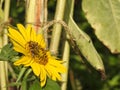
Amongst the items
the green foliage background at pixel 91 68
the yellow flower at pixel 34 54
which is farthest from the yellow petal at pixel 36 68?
the green foliage background at pixel 91 68

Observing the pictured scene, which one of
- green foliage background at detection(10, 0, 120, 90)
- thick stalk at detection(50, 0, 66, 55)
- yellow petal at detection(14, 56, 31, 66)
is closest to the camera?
yellow petal at detection(14, 56, 31, 66)

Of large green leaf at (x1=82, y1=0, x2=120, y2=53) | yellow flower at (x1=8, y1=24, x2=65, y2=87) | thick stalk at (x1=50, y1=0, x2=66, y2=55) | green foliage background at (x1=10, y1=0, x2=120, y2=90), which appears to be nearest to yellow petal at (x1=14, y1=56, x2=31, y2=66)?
yellow flower at (x1=8, y1=24, x2=65, y2=87)

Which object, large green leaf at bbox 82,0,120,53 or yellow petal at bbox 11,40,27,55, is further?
large green leaf at bbox 82,0,120,53

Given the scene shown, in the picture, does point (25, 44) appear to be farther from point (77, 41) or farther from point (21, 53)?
point (77, 41)

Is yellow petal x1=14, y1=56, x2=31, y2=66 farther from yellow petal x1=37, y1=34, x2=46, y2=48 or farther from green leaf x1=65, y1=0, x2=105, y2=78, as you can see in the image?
green leaf x1=65, y1=0, x2=105, y2=78

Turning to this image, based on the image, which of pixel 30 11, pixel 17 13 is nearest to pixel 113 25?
pixel 30 11

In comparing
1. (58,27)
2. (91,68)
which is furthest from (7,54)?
(91,68)

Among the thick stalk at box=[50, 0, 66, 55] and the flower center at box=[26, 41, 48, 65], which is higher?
the thick stalk at box=[50, 0, 66, 55]
